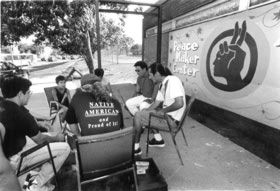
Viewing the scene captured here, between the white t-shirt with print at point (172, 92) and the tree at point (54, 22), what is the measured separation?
4.80m

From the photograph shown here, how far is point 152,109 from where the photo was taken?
3020 mm

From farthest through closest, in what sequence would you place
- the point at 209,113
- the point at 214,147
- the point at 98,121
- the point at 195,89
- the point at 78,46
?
the point at 78,46, the point at 195,89, the point at 209,113, the point at 214,147, the point at 98,121

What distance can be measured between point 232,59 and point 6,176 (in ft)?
11.8

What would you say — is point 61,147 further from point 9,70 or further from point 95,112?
point 9,70

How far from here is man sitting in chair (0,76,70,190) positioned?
1.74 m

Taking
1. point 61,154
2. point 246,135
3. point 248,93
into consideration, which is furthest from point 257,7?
point 61,154

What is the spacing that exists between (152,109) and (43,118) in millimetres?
1655

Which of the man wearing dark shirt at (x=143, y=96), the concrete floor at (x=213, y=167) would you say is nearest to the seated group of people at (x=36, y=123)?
the concrete floor at (x=213, y=167)

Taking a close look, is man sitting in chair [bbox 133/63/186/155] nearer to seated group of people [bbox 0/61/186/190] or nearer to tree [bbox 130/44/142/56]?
seated group of people [bbox 0/61/186/190]

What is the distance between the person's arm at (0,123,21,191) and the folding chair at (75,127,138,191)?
559mm

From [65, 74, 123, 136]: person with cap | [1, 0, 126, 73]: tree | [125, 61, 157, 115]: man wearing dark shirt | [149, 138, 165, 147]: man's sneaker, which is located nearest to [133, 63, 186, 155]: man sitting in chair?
[149, 138, 165, 147]: man's sneaker

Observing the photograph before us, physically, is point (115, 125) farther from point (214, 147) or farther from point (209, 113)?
point (209, 113)

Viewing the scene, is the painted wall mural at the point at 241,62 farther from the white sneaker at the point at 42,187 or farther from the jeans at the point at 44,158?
the white sneaker at the point at 42,187

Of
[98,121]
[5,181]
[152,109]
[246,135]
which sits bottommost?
[246,135]
